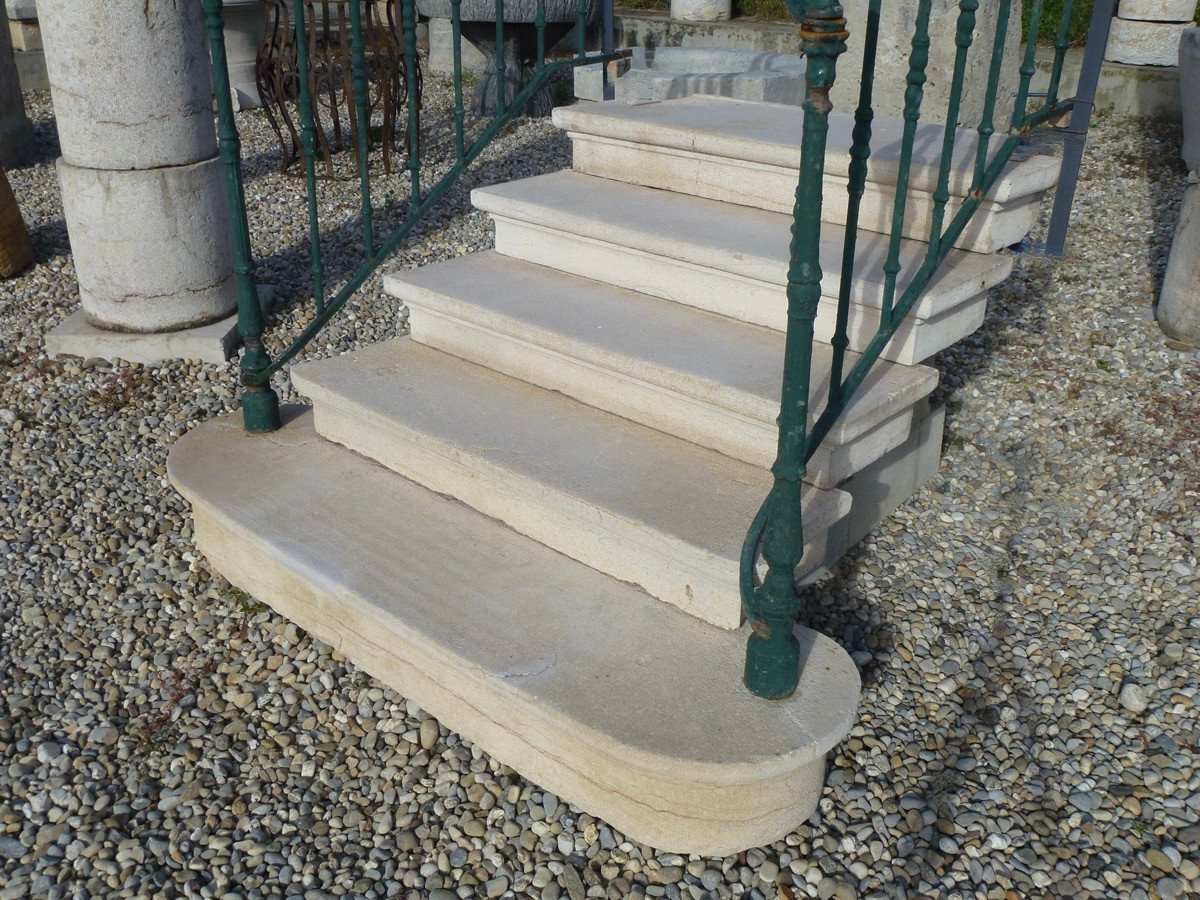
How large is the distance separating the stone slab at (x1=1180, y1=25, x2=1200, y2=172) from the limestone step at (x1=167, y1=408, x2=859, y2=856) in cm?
512

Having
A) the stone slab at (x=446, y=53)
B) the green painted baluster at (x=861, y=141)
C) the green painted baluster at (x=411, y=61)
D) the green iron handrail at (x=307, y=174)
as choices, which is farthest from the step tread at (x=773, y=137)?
the stone slab at (x=446, y=53)

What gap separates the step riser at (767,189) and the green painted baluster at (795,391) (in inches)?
38.8

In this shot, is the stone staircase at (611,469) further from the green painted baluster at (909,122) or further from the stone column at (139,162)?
the stone column at (139,162)

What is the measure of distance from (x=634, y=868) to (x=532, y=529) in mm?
878

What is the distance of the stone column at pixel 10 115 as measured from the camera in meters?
6.86

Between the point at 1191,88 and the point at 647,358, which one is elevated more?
the point at 1191,88

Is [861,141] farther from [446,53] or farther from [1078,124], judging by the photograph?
[446,53]

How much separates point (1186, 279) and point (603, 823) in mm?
3451

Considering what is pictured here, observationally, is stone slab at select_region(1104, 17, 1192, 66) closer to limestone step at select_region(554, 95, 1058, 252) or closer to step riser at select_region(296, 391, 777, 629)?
limestone step at select_region(554, 95, 1058, 252)

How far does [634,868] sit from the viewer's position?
7.35ft

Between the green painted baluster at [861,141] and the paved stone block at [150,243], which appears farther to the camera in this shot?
the paved stone block at [150,243]

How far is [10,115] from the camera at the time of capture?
6.93 metres

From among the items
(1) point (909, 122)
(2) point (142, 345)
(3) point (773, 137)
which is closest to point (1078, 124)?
(3) point (773, 137)

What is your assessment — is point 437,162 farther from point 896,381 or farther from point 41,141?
point 896,381
